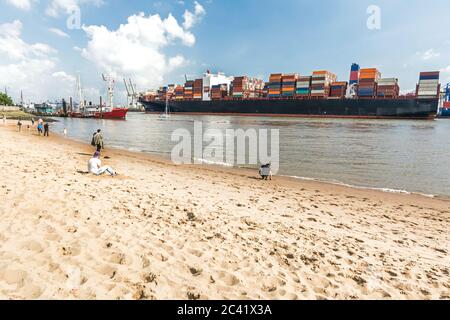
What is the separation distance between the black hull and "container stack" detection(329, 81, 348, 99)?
→ 4.07 meters

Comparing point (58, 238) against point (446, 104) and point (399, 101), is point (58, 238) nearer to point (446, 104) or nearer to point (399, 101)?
A: point (399, 101)

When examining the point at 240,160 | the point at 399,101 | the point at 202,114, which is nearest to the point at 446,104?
the point at 399,101

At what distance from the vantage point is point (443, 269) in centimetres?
441

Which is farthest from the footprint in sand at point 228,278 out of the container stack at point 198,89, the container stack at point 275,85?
the container stack at point 198,89

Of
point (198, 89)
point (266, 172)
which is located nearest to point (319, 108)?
point (198, 89)

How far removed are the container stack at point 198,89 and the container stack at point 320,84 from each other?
49.2 m

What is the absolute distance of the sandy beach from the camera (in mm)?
3354

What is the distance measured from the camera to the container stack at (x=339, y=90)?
273ft

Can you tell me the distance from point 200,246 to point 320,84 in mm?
91903

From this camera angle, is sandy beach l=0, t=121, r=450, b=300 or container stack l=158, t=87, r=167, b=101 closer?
sandy beach l=0, t=121, r=450, b=300

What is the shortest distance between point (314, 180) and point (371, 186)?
261 cm

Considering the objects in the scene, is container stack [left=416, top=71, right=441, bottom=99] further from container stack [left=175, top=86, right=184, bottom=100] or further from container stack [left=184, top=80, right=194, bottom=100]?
container stack [left=175, top=86, right=184, bottom=100]


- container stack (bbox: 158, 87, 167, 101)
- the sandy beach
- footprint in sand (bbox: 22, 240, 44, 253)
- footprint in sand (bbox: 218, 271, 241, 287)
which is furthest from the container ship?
footprint in sand (bbox: 22, 240, 44, 253)

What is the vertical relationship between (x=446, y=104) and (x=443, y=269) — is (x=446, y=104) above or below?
above
